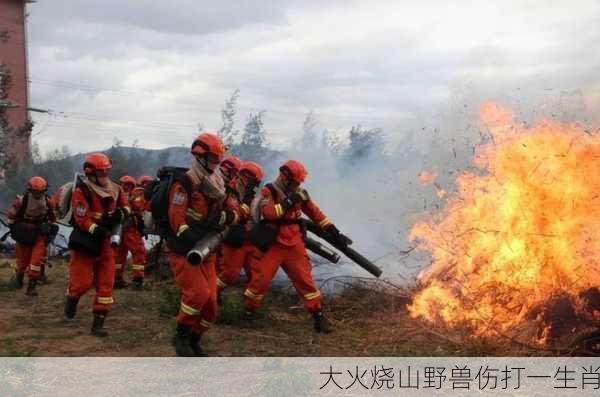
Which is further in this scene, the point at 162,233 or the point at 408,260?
the point at 408,260

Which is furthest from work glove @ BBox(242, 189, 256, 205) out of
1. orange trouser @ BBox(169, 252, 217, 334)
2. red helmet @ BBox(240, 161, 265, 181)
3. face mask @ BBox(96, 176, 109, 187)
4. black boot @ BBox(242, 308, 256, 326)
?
orange trouser @ BBox(169, 252, 217, 334)

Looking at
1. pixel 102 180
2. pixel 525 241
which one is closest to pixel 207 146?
pixel 102 180

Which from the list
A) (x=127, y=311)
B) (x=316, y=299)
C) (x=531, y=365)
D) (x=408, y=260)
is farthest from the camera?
(x=408, y=260)

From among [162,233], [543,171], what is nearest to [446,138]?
[543,171]

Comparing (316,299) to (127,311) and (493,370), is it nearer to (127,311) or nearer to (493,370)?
(493,370)

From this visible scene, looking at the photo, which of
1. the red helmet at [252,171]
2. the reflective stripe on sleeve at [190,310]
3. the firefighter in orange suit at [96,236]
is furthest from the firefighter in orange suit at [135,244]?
the reflective stripe on sleeve at [190,310]

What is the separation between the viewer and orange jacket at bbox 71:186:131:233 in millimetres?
7585

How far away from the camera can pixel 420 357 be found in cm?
621

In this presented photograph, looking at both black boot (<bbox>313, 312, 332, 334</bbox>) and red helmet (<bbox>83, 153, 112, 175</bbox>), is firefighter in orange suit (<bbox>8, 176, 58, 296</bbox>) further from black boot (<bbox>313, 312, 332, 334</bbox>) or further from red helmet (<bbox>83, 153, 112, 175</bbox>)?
black boot (<bbox>313, 312, 332, 334</bbox>)

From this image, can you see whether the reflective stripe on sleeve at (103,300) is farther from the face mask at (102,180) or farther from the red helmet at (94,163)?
the red helmet at (94,163)

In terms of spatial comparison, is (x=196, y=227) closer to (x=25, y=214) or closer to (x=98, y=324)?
(x=98, y=324)

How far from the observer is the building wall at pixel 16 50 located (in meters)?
34.8

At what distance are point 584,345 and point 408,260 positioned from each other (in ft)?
15.3

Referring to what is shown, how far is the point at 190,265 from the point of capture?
19.9 feet
